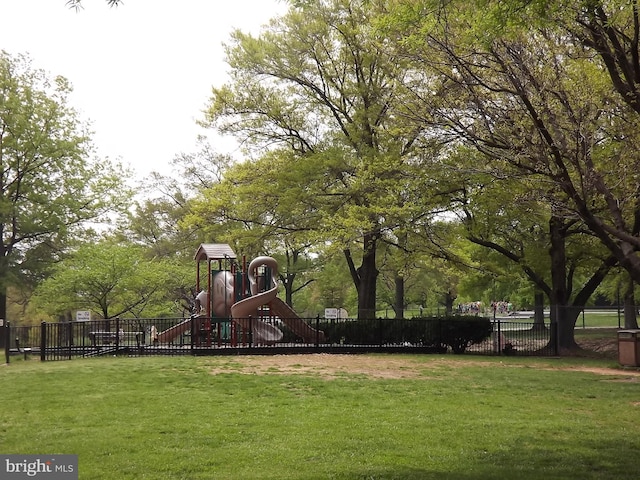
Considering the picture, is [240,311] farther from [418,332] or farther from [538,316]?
[538,316]

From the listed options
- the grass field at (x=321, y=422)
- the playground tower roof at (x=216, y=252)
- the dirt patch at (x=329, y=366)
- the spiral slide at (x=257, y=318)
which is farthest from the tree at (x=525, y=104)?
the playground tower roof at (x=216, y=252)

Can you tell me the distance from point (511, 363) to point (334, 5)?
679 inches

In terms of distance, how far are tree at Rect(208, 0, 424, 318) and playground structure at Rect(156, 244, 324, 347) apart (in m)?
3.51

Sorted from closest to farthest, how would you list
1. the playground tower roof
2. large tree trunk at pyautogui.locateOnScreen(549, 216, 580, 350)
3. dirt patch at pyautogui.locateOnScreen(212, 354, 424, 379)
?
dirt patch at pyautogui.locateOnScreen(212, 354, 424, 379), large tree trunk at pyautogui.locateOnScreen(549, 216, 580, 350), the playground tower roof

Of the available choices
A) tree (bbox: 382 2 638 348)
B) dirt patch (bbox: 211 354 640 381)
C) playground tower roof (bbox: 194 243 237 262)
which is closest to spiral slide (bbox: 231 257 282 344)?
playground tower roof (bbox: 194 243 237 262)

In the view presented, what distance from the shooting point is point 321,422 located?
9.47 m

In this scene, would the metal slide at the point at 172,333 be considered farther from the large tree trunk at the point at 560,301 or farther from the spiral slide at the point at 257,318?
the large tree trunk at the point at 560,301

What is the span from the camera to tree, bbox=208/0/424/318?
2773 cm

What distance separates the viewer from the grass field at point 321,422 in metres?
6.99

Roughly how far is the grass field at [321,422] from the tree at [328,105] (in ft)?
40.6

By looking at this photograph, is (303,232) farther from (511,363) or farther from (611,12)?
(611,12)

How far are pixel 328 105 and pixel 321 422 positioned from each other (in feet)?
75.0

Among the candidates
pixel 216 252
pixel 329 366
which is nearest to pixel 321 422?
pixel 329 366

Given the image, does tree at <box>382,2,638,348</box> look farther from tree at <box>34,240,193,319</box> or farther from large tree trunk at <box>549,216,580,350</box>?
tree at <box>34,240,193,319</box>
